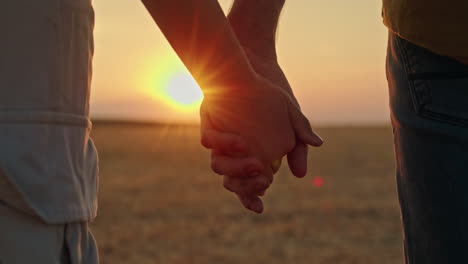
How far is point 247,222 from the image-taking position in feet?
28.0

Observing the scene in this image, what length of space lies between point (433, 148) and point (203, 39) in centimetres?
61

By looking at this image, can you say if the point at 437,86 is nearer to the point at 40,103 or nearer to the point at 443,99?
the point at 443,99

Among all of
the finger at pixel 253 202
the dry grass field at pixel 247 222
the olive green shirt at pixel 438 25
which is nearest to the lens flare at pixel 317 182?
Answer: the dry grass field at pixel 247 222

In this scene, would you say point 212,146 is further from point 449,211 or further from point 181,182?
point 181,182

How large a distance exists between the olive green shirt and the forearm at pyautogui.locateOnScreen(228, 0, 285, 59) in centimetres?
57

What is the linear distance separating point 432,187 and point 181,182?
1174 centimetres

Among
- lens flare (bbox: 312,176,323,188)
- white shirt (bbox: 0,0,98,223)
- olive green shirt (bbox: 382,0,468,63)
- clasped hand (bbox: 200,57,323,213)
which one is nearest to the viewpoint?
white shirt (bbox: 0,0,98,223)

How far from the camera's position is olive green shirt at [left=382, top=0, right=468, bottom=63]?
155 centimetres

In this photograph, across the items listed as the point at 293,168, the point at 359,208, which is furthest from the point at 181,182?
the point at 293,168

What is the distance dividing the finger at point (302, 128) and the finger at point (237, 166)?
0.50 feet

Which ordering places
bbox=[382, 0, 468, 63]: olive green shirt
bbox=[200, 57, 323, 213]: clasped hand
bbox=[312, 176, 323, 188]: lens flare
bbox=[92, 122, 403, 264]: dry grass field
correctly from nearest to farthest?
bbox=[382, 0, 468, 63]: olive green shirt
bbox=[200, 57, 323, 213]: clasped hand
bbox=[92, 122, 403, 264]: dry grass field
bbox=[312, 176, 323, 188]: lens flare

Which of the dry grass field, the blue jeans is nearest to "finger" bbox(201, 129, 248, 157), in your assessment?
the blue jeans

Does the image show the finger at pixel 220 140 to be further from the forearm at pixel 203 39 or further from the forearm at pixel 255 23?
the forearm at pixel 255 23

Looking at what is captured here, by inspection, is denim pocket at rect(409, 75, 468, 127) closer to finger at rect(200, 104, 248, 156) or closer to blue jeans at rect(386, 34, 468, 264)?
blue jeans at rect(386, 34, 468, 264)
